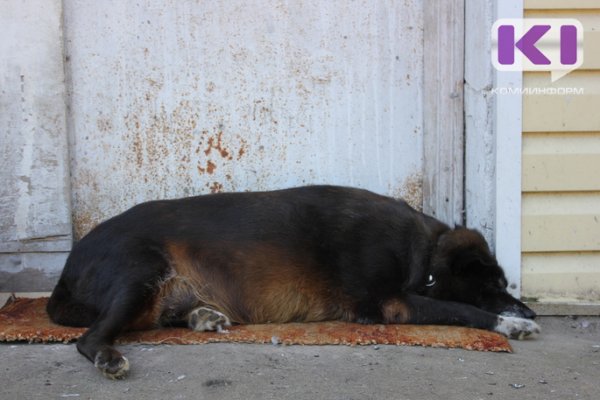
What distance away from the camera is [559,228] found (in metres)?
4.47

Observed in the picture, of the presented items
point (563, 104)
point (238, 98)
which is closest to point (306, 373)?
point (238, 98)

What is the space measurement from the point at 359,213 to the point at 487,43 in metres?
1.25

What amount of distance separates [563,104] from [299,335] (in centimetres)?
202

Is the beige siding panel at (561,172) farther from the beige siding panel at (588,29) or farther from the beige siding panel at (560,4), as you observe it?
the beige siding panel at (560,4)

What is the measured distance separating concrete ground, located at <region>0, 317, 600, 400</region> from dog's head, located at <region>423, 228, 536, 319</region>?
0.41 meters

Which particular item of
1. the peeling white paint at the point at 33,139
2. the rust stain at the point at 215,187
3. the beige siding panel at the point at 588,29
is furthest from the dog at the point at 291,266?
the beige siding panel at the point at 588,29

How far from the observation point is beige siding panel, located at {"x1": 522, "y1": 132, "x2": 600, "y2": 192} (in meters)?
4.45

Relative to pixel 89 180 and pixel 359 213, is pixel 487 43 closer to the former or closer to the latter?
pixel 359 213

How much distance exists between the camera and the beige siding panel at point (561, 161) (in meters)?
4.45

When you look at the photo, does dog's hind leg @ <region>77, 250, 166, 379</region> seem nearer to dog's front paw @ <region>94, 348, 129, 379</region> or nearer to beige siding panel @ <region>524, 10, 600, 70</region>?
dog's front paw @ <region>94, 348, 129, 379</region>

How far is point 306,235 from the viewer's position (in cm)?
422

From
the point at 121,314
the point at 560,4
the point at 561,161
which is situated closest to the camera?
the point at 121,314

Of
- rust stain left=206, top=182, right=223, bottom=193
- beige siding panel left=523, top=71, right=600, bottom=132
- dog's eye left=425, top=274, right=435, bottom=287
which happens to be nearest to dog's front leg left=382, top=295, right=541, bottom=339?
dog's eye left=425, top=274, right=435, bottom=287

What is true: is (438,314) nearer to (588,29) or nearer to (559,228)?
(559,228)
